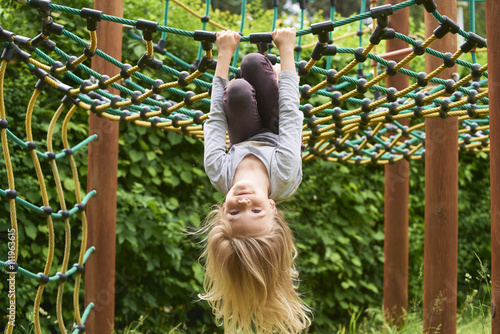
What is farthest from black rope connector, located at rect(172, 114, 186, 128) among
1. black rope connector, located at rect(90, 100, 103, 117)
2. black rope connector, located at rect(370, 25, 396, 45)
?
black rope connector, located at rect(370, 25, 396, 45)

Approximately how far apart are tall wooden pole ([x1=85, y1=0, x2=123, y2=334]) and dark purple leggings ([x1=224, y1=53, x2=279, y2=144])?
0.89 metres

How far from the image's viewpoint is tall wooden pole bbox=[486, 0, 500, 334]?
1524 millimetres

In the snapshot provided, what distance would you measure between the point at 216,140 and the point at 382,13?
2.09 feet

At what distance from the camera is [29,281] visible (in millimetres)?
3178

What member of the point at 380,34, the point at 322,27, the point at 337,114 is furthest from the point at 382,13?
the point at 337,114

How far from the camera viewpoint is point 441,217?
104 inches

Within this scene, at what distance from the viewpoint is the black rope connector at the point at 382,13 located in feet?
5.89

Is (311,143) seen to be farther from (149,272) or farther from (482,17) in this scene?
(482,17)

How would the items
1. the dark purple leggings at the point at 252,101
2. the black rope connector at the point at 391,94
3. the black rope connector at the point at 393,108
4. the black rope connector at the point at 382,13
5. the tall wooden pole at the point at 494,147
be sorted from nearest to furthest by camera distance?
1. the tall wooden pole at the point at 494,147
2. the black rope connector at the point at 382,13
3. the dark purple leggings at the point at 252,101
4. the black rope connector at the point at 391,94
5. the black rope connector at the point at 393,108

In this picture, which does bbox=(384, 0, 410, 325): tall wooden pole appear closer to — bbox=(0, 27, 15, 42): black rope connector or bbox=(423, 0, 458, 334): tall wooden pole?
bbox=(423, 0, 458, 334): tall wooden pole

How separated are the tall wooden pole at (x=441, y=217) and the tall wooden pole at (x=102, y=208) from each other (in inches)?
54.8

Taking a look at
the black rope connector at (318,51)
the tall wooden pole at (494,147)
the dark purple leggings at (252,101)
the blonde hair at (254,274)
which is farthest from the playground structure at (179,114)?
the blonde hair at (254,274)

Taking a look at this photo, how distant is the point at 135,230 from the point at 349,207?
1686 mm

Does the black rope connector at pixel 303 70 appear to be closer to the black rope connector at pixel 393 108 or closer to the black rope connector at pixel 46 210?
the black rope connector at pixel 393 108
